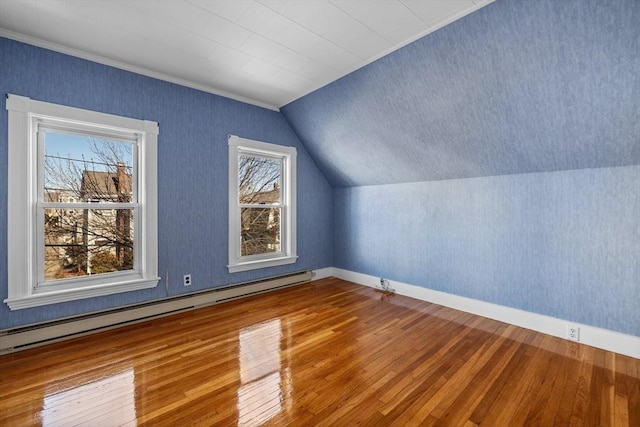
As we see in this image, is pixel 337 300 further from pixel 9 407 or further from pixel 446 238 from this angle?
pixel 9 407

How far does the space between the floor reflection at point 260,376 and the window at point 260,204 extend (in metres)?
1.22

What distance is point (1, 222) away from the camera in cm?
230

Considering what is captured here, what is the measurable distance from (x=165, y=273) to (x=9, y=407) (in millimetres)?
1510

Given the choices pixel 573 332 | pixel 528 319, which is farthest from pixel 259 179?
pixel 573 332

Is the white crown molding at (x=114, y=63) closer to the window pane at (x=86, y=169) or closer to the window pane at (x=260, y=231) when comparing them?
the window pane at (x=86, y=169)

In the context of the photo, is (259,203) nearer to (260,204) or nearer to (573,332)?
(260,204)

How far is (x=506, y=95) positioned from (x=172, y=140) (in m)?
3.24

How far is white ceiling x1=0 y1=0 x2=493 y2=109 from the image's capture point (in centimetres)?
200

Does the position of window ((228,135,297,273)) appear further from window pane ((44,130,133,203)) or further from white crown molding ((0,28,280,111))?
window pane ((44,130,133,203))

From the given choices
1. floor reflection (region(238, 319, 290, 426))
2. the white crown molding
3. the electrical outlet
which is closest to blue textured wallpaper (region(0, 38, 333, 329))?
the white crown molding

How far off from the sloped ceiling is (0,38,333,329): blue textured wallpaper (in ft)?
3.76

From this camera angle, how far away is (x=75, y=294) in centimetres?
258

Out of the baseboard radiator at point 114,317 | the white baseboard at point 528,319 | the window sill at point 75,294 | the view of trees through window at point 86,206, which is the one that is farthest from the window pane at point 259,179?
the white baseboard at point 528,319

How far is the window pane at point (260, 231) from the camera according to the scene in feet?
12.7
